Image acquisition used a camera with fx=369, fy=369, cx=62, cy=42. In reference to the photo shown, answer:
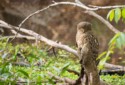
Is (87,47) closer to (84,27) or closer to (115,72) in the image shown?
(84,27)

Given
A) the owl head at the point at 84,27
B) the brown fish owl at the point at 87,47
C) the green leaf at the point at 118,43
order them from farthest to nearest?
1. the owl head at the point at 84,27
2. the brown fish owl at the point at 87,47
3. the green leaf at the point at 118,43

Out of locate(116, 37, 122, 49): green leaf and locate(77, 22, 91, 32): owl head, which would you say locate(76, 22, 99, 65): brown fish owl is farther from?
locate(116, 37, 122, 49): green leaf

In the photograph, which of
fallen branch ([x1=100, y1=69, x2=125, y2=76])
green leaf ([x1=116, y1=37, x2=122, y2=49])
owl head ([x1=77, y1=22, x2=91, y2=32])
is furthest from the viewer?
fallen branch ([x1=100, y1=69, x2=125, y2=76])

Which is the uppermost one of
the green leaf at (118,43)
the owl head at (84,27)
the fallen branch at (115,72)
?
the owl head at (84,27)

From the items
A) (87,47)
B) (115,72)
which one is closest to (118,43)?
(87,47)

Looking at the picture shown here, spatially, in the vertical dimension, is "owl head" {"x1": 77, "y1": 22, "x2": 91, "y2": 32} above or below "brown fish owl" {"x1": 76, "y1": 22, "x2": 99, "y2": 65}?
above

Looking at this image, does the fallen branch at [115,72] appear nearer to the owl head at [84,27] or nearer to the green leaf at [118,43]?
the owl head at [84,27]

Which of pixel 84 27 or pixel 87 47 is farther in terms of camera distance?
pixel 84 27

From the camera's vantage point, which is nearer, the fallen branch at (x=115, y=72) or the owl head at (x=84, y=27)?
the owl head at (x=84, y=27)

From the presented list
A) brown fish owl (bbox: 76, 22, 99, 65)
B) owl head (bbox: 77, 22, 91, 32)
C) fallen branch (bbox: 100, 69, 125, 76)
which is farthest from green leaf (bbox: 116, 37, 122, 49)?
fallen branch (bbox: 100, 69, 125, 76)

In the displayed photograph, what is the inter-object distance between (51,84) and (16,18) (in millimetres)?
5673

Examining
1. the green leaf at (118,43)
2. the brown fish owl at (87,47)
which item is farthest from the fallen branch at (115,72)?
the green leaf at (118,43)

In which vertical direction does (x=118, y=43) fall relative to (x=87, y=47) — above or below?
below

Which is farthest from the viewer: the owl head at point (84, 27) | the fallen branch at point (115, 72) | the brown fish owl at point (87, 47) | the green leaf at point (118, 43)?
the fallen branch at point (115, 72)
